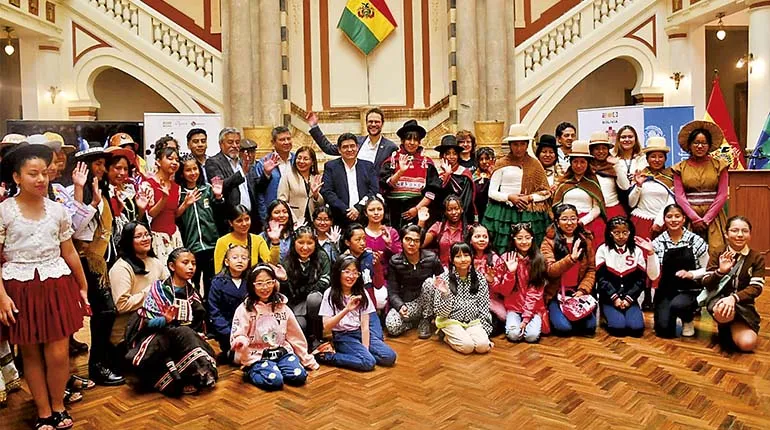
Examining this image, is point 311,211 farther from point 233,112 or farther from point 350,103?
point 350,103

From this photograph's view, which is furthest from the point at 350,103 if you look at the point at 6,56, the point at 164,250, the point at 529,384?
the point at 529,384

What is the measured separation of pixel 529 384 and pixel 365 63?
8.50 m

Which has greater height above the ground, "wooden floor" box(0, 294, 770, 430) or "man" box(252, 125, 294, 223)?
"man" box(252, 125, 294, 223)

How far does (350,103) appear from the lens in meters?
11.4

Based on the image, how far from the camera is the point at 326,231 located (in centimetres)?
489

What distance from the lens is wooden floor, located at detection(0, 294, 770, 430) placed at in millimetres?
3359

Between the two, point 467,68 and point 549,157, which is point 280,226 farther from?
point 467,68

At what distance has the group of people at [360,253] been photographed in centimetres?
392

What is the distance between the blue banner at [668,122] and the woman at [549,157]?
8.86 ft

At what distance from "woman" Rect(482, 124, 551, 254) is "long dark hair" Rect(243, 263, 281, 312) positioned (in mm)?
1935

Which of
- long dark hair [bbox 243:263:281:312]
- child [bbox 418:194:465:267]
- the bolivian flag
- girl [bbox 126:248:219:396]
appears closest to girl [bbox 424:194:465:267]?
child [bbox 418:194:465:267]

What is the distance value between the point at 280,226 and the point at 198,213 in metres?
0.64

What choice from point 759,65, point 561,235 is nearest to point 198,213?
point 561,235

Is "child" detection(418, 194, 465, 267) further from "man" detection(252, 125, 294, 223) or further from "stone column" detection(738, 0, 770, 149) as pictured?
"stone column" detection(738, 0, 770, 149)
